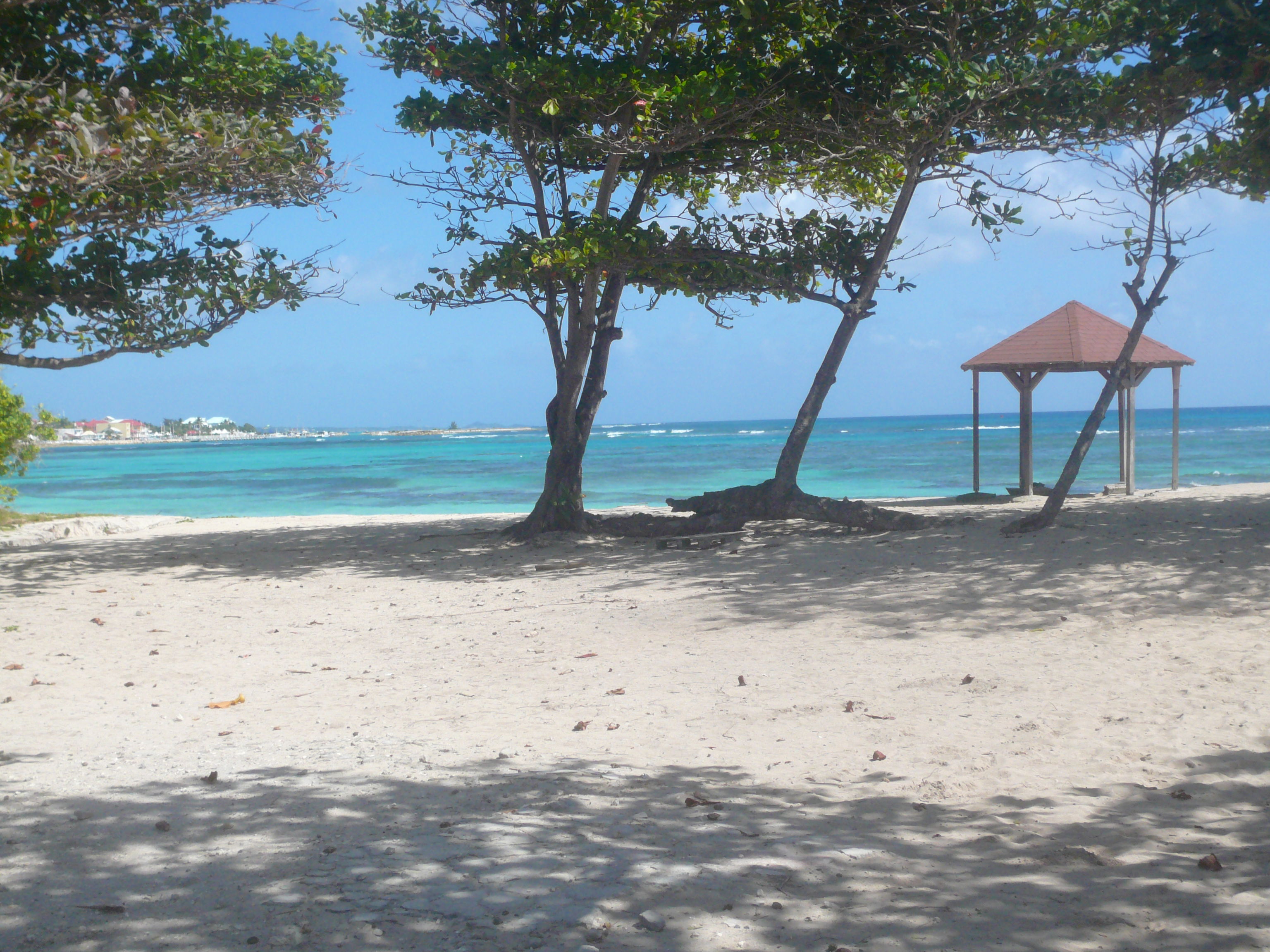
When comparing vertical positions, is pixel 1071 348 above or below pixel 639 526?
above

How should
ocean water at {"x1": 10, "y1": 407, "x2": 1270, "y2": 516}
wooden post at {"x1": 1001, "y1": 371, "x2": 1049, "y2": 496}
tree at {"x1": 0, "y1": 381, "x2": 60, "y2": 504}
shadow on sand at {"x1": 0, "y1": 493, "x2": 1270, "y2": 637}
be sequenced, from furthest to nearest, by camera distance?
ocean water at {"x1": 10, "y1": 407, "x2": 1270, "y2": 516}
wooden post at {"x1": 1001, "y1": 371, "x2": 1049, "y2": 496}
tree at {"x1": 0, "y1": 381, "x2": 60, "y2": 504}
shadow on sand at {"x1": 0, "y1": 493, "x2": 1270, "y2": 637}

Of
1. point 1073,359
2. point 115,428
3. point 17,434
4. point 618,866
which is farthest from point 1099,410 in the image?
point 115,428

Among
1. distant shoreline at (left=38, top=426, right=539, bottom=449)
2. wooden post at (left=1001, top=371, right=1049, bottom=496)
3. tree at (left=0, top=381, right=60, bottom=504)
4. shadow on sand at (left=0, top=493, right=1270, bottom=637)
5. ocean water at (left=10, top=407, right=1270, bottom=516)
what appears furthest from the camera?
distant shoreline at (left=38, top=426, right=539, bottom=449)

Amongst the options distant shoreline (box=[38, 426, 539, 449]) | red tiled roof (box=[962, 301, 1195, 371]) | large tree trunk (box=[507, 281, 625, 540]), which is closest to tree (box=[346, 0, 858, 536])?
large tree trunk (box=[507, 281, 625, 540])

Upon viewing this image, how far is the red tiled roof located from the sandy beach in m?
8.09

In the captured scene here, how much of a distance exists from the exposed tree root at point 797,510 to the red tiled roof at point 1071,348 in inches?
214

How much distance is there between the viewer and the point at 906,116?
10680 mm

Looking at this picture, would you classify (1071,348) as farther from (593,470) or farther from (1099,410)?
(593,470)

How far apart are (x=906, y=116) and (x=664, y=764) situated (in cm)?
881

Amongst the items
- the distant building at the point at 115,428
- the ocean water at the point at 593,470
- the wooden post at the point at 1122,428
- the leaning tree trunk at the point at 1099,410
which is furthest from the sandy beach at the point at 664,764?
the distant building at the point at 115,428

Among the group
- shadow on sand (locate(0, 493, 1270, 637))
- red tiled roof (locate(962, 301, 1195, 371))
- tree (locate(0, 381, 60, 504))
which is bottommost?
shadow on sand (locate(0, 493, 1270, 637))

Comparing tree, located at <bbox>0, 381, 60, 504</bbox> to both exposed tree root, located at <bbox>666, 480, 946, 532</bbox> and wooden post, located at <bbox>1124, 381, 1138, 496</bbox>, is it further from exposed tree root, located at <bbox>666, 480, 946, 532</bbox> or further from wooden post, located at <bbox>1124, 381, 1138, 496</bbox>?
wooden post, located at <bbox>1124, 381, 1138, 496</bbox>

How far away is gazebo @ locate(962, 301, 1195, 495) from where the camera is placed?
16.2 meters

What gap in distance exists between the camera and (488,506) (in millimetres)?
25797
